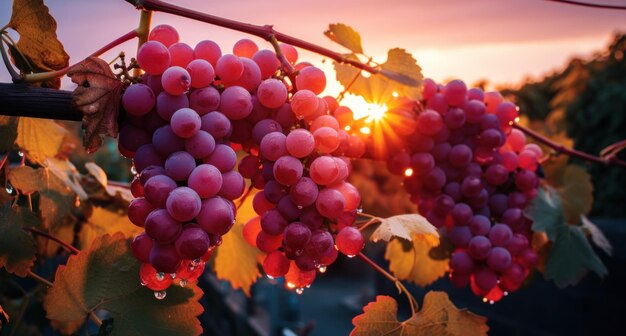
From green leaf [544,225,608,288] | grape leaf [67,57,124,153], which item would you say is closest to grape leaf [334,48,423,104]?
grape leaf [67,57,124,153]

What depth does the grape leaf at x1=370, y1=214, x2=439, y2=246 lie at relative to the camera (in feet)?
1.83

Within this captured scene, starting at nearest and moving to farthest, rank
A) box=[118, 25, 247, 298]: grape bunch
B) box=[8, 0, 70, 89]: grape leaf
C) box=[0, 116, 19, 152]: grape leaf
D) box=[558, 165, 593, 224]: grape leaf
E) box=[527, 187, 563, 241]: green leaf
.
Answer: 1. box=[118, 25, 247, 298]: grape bunch
2. box=[8, 0, 70, 89]: grape leaf
3. box=[0, 116, 19, 152]: grape leaf
4. box=[527, 187, 563, 241]: green leaf
5. box=[558, 165, 593, 224]: grape leaf

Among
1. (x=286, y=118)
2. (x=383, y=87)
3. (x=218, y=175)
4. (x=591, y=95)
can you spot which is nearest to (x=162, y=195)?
(x=218, y=175)

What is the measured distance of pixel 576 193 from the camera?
1.04 m

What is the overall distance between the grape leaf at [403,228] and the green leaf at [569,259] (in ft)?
1.16

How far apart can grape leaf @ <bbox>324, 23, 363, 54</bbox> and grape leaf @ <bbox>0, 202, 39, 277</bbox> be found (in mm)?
456

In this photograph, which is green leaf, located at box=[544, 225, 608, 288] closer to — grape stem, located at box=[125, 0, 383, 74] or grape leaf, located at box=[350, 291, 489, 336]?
grape leaf, located at box=[350, 291, 489, 336]

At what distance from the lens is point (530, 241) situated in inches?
34.7

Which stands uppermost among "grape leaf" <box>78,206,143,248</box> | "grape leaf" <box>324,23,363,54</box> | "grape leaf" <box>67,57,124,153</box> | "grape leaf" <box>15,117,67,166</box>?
"grape leaf" <box>324,23,363,54</box>

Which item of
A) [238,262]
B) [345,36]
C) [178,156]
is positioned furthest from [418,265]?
[178,156]

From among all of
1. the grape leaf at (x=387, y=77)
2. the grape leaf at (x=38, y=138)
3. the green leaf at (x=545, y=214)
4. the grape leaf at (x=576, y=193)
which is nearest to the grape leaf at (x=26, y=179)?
the grape leaf at (x=38, y=138)

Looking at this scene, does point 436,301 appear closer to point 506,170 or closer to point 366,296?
point 506,170

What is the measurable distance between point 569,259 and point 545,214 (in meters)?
0.10

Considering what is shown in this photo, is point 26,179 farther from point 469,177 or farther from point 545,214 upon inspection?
point 545,214
